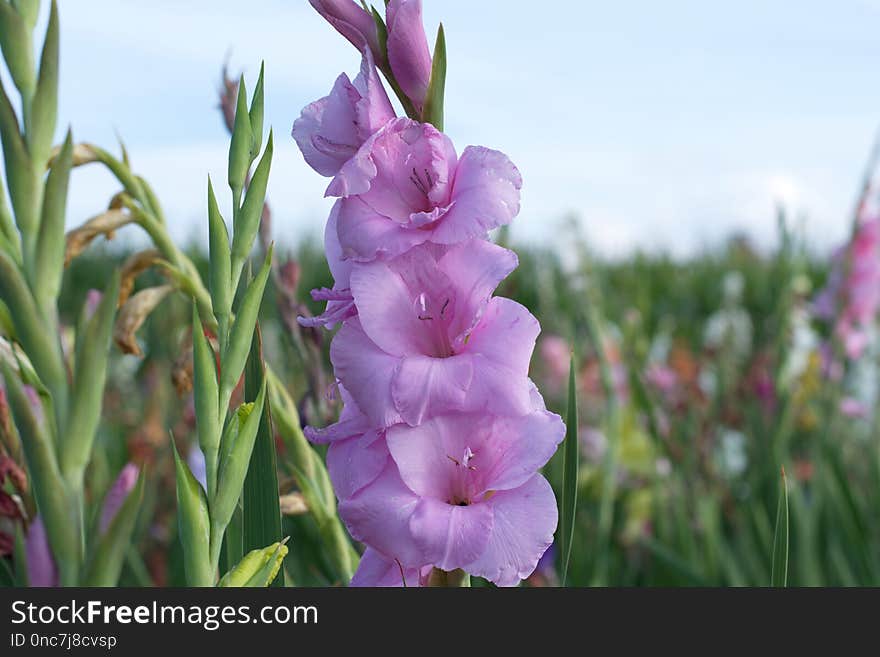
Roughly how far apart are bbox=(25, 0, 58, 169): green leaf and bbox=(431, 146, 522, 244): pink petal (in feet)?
0.50

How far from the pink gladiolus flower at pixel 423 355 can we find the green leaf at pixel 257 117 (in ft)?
0.22

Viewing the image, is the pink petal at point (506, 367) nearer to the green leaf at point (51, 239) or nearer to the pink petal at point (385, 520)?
the pink petal at point (385, 520)

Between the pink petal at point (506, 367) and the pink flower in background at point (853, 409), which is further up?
the pink petal at point (506, 367)

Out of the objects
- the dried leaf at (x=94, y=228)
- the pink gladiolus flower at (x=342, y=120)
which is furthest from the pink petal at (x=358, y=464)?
the dried leaf at (x=94, y=228)

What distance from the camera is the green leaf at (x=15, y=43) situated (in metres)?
0.25

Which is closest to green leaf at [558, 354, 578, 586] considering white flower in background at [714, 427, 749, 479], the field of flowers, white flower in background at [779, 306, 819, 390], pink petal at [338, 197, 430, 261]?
the field of flowers

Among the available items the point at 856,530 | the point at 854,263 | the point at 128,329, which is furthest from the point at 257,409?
the point at 854,263

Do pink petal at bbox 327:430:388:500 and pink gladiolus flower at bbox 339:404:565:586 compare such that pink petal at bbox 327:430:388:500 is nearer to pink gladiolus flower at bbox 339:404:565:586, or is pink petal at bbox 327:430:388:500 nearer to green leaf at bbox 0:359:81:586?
pink gladiolus flower at bbox 339:404:565:586

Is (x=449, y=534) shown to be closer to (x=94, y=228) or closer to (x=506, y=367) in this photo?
(x=506, y=367)

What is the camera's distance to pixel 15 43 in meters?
0.25

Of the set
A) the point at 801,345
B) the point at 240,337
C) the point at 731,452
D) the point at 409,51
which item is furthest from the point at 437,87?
the point at 801,345

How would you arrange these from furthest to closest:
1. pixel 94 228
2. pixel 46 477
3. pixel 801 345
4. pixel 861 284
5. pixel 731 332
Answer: pixel 801 345, pixel 731 332, pixel 861 284, pixel 94 228, pixel 46 477

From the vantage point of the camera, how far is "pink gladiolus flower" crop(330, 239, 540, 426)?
13.8 inches

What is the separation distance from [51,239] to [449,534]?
178 mm
